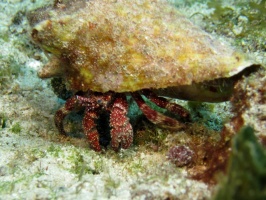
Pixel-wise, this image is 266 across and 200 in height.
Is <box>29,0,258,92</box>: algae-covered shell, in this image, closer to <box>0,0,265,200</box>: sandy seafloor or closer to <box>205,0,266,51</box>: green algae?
<box>0,0,265,200</box>: sandy seafloor

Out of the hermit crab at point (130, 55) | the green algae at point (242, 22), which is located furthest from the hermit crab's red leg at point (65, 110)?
the green algae at point (242, 22)

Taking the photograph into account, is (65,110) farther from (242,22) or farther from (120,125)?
(242,22)

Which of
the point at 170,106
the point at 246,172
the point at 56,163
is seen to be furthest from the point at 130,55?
the point at 246,172

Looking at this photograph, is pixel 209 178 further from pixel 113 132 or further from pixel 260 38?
pixel 260 38

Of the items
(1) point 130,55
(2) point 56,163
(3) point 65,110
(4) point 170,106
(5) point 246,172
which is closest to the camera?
(5) point 246,172

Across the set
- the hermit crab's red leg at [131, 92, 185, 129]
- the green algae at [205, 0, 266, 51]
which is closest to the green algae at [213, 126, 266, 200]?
the hermit crab's red leg at [131, 92, 185, 129]

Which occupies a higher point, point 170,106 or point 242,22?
point 242,22
